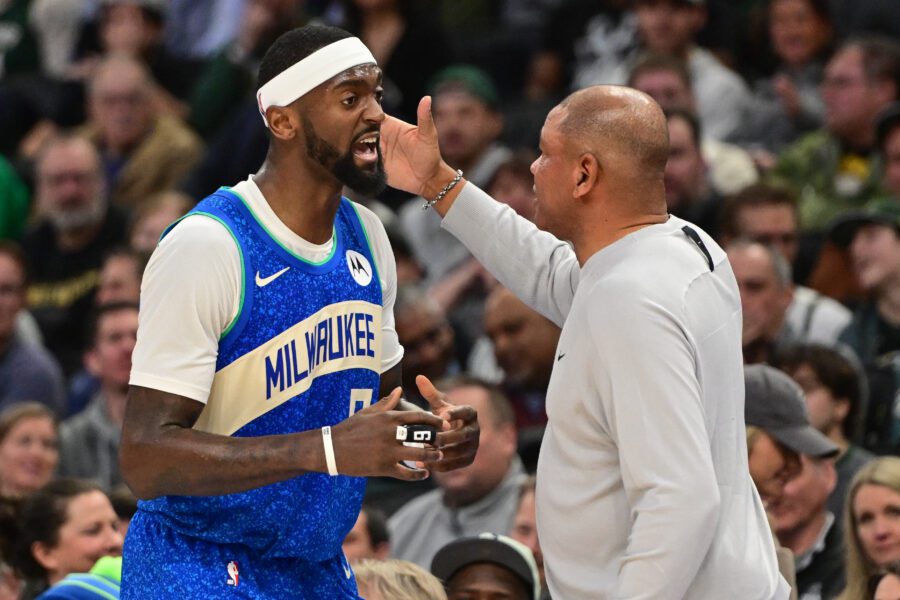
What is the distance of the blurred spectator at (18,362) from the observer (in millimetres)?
8469

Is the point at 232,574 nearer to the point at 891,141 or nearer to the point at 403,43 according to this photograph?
the point at 891,141

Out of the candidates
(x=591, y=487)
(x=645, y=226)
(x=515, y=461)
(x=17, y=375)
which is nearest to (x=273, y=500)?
(x=591, y=487)

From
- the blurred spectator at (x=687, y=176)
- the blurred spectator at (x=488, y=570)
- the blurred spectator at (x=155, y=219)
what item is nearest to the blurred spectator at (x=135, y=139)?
the blurred spectator at (x=155, y=219)

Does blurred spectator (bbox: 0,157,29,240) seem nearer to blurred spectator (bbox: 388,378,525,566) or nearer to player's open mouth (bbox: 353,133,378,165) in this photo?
blurred spectator (bbox: 388,378,525,566)

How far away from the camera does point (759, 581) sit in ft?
12.3

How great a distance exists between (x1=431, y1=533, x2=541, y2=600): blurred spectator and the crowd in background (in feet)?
0.15

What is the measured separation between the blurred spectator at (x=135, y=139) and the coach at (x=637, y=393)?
6692 millimetres

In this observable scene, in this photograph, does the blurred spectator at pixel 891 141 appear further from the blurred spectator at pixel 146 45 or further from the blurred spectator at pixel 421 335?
the blurred spectator at pixel 146 45

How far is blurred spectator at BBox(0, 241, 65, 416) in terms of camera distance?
847 centimetres

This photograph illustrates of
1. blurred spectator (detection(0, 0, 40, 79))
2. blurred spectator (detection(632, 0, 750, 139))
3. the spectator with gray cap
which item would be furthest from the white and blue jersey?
blurred spectator (detection(0, 0, 40, 79))

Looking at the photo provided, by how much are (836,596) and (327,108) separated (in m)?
2.70

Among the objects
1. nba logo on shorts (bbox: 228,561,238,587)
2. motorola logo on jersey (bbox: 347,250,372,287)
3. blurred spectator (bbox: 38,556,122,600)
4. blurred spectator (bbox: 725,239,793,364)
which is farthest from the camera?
blurred spectator (bbox: 725,239,793,364)

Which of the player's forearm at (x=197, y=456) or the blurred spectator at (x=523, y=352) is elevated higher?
the player's forearm at (x=197, y=456)

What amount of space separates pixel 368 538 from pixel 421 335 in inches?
66.0
